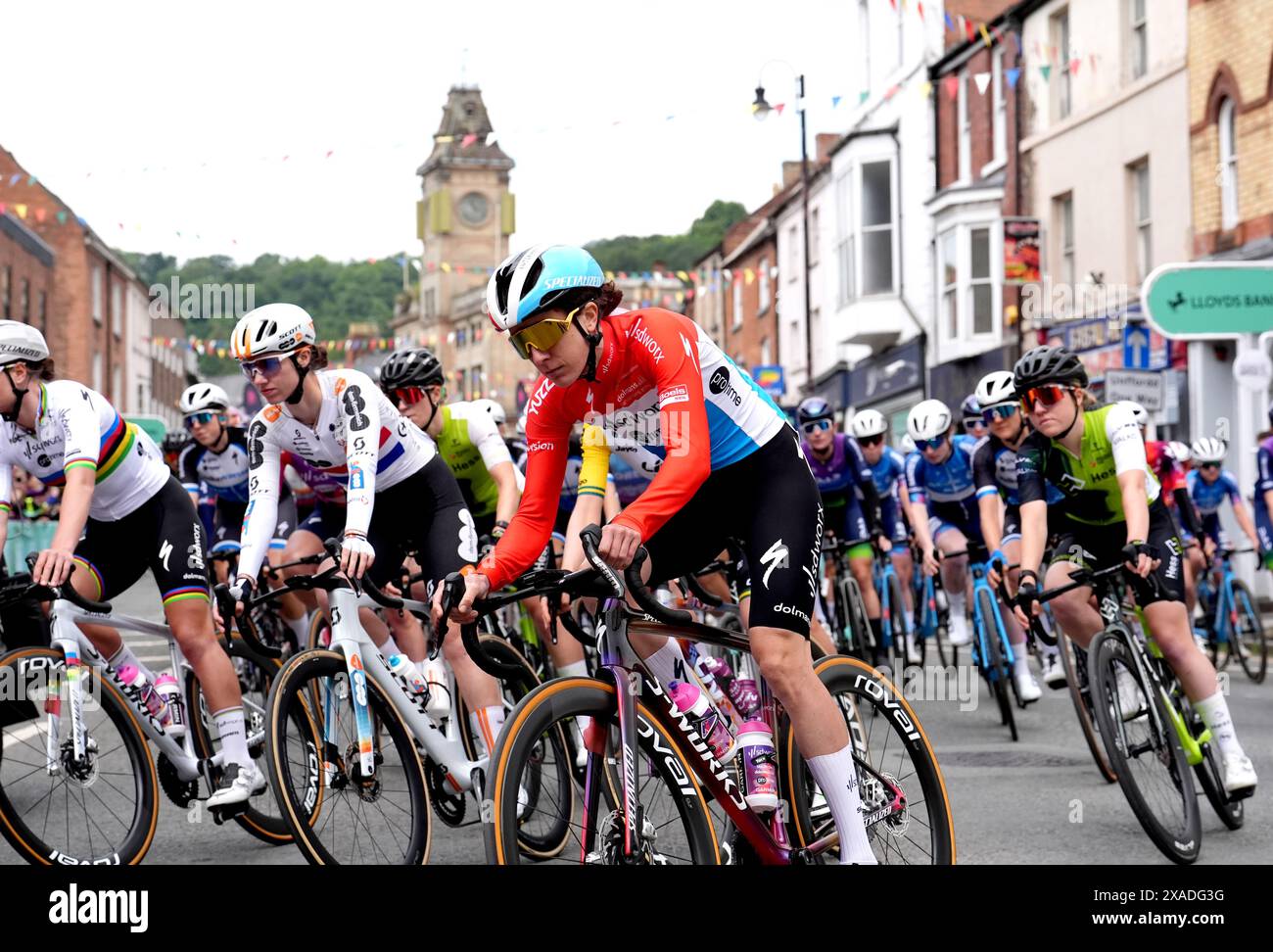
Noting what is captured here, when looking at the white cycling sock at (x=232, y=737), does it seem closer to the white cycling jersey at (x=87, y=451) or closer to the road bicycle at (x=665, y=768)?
the white cycling jersey at (x=87, y=451)

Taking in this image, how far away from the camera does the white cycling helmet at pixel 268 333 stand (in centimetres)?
611

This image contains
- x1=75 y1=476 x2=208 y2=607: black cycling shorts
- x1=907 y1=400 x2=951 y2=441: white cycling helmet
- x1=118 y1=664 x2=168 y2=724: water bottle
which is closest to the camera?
x1=118 y1=664 x2=168 y2=724: water bottle

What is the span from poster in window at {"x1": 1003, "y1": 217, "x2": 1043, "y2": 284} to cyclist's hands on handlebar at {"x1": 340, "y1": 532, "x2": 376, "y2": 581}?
2459cm

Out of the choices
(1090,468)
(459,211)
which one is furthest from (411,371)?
(459,211)

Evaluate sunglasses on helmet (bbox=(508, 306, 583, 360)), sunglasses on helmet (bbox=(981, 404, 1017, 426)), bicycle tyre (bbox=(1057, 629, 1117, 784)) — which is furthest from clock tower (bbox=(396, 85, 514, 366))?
sunglasses on helmet (bbox=(508, 306, 583, 360))

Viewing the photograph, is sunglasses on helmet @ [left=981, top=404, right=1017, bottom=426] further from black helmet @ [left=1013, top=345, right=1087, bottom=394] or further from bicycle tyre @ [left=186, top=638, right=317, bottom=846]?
bicycle tyre @ [left=186, top=638, right=317, bottom=846]

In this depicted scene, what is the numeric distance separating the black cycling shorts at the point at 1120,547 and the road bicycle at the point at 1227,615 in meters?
6.75

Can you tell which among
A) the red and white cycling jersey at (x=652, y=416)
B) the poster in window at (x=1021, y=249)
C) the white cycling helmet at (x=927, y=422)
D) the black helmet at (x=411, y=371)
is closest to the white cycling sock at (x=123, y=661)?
the black helmet at (x=411, y=371)

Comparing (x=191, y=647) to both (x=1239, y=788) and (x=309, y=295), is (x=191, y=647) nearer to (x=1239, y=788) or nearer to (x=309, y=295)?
(x=1239, y=788)

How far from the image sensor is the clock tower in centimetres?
13650

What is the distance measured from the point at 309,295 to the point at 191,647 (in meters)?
45.9

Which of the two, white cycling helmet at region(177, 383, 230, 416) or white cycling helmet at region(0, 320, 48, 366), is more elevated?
white cycling helmet at region(177, 383, 230, 416)
